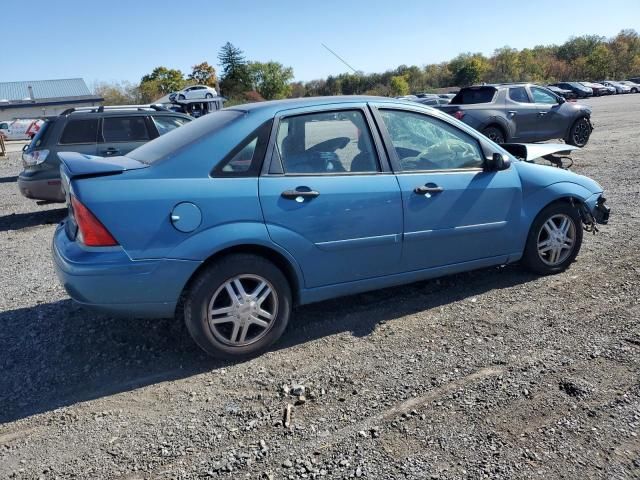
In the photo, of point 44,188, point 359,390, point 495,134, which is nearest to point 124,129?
point 44,188

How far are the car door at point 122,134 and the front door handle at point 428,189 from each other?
6.57m

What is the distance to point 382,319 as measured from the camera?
4.18m

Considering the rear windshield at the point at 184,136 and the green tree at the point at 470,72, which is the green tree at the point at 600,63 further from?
the rear windshield at the point at 184,136

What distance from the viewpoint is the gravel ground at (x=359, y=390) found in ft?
8.63

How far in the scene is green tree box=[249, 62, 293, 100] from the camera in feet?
292

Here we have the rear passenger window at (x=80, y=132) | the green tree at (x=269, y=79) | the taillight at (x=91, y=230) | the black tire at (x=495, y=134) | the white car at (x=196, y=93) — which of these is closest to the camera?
the taillight at (x=91, y=230)

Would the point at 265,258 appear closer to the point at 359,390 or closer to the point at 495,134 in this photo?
the point at 359,390

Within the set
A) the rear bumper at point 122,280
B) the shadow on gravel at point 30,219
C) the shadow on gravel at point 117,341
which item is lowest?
the shadow on gravel at point 30,219

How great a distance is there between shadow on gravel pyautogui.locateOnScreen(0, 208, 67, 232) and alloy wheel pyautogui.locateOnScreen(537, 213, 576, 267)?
299 inches

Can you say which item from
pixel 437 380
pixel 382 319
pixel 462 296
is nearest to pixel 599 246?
pixel 462 296

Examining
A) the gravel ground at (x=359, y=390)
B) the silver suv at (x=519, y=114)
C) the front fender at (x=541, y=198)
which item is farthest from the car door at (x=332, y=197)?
the silver suv at (x=519, y=114)

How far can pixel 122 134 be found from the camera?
30.6 feet

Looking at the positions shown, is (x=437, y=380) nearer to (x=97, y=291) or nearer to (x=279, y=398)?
(x=279, y=398)

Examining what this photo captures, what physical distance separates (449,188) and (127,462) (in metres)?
2.91
